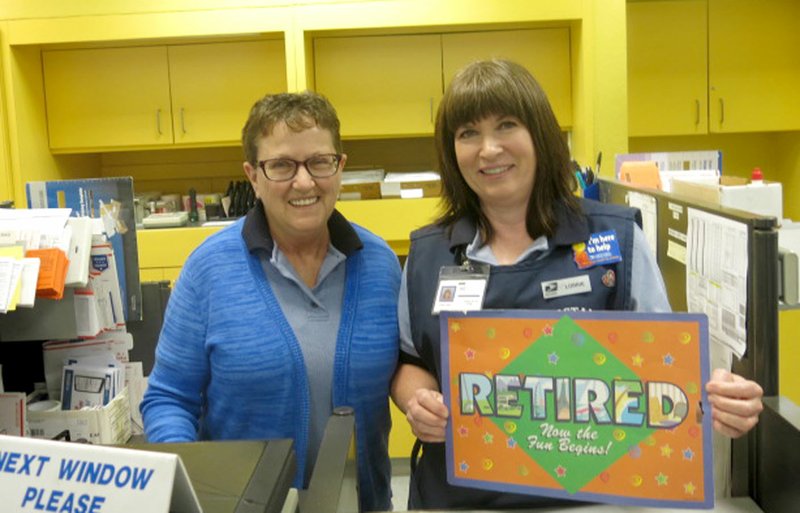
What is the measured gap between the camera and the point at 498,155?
1.25 metres

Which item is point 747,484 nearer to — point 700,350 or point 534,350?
point 700,350

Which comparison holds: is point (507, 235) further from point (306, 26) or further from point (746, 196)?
point (306, 26)

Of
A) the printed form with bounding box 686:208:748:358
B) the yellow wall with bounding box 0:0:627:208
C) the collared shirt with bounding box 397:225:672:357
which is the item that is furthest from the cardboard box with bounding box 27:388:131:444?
the yellow wall with bounding box 0:0:627:208

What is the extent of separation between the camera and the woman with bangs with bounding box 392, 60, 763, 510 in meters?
1.24

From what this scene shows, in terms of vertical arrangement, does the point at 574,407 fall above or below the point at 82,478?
below

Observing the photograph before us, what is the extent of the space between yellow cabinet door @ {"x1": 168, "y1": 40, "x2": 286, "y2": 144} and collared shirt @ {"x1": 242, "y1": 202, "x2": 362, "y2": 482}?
7.54ft

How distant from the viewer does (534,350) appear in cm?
105

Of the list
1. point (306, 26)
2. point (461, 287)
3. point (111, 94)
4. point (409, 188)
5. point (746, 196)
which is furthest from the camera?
point (111, 94)

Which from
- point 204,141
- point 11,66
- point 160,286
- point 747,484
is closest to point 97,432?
point 160,286

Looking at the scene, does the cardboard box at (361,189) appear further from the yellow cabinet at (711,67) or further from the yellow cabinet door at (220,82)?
the yellow cabinet at (711,67)

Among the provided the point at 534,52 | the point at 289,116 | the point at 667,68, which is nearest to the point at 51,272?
the point at 289,116

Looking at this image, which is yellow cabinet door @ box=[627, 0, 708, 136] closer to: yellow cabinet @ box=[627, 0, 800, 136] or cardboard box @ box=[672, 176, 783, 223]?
yellow cabinet @ box=[627, 0, 800, 136]

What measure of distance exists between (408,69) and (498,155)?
242 centimetres

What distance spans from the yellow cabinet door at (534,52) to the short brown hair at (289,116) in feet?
7.29
